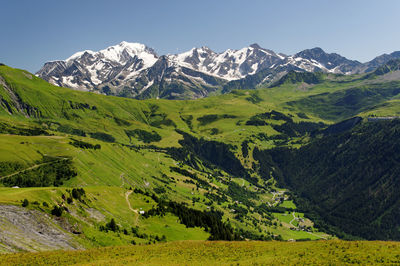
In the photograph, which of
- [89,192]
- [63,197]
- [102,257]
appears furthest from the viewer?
[89,192]

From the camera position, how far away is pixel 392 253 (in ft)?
196

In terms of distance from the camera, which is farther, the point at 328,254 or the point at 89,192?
the point at 89,192

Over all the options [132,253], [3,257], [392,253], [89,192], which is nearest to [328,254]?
[392,253]

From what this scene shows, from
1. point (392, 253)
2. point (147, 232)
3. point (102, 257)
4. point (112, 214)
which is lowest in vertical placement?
point (147, 232)

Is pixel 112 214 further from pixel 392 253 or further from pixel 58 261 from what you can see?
pixel 392 253

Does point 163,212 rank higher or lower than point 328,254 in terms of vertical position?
lower

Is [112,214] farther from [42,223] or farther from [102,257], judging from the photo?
[102,257]

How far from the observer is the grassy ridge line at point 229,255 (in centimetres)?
6131

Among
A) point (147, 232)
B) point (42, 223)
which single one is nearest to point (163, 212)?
point (147, 232)

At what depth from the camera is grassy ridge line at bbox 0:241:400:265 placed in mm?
61312

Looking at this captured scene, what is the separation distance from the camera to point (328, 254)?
64.7 metres

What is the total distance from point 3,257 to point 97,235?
43331 millimetres

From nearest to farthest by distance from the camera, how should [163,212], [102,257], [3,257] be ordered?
[3,257], [102,257], [163,212]

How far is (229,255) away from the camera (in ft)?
244
